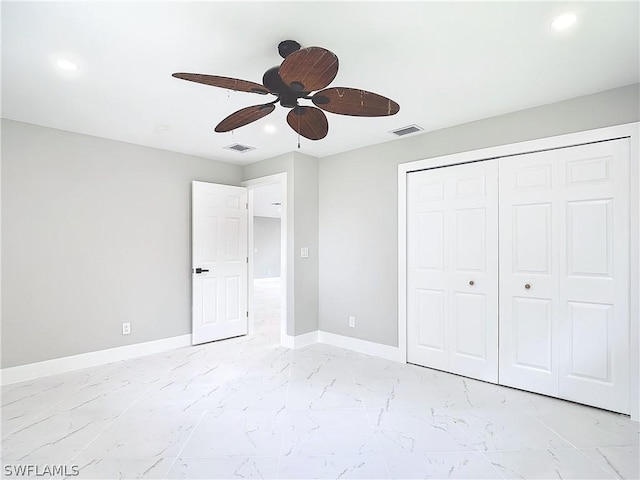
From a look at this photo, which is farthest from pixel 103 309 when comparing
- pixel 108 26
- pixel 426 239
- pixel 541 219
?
pixel 541 219

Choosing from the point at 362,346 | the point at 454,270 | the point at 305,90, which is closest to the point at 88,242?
the point at 305,90

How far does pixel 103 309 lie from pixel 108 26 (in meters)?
2.99

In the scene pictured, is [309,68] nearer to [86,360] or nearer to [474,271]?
[474,271]

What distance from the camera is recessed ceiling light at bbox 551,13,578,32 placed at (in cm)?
183

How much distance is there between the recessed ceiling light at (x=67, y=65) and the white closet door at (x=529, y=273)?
347 centimetres

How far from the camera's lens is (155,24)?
189 cm

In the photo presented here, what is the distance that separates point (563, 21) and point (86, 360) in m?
4.88

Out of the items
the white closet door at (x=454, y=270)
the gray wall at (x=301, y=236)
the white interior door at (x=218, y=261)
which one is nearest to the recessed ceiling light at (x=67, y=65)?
the white interior door at (x=218, y=261)

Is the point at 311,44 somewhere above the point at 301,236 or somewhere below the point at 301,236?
above

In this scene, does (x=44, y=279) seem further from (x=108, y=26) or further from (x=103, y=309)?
(x=108, y=26)

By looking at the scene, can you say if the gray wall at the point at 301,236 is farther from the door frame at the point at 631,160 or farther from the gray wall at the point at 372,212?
the door frame at the point at 631,160

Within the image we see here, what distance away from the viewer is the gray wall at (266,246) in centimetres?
1241

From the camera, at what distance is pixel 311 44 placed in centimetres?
208

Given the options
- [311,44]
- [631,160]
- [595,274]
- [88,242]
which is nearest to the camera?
[311,44]
